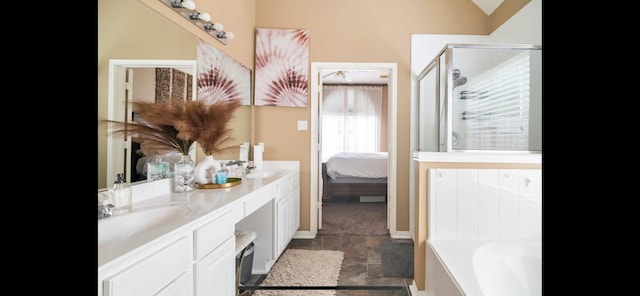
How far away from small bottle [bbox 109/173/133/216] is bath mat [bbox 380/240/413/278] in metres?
1.85

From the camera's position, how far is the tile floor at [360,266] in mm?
2137

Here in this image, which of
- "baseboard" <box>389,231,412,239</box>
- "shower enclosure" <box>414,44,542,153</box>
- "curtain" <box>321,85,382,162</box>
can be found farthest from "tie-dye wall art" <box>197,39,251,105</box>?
"curtain" <box>321,85,382,162</box>

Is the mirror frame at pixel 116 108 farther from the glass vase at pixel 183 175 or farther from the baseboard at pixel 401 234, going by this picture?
the baseboard at pixel 401 234

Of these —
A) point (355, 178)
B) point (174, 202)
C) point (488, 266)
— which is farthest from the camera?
point (355, 178)

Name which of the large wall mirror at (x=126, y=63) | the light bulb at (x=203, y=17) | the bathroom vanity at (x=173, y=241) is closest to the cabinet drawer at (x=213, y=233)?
the bathroom vanity at (x=173, y=241)

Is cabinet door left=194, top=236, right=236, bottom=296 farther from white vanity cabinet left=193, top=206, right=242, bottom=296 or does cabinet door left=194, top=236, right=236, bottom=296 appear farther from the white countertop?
the white countertop

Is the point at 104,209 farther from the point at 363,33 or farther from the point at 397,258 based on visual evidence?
the point at 363,33

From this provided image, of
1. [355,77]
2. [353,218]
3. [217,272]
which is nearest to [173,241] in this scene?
[217,272]

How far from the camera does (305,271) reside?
2404 millimetres

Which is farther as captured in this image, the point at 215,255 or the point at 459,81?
the point at 459,81

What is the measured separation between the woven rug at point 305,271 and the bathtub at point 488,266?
75 cm

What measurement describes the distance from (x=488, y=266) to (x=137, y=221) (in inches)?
69.8
